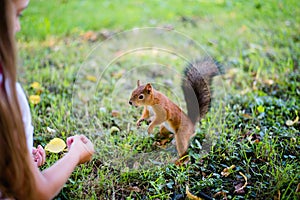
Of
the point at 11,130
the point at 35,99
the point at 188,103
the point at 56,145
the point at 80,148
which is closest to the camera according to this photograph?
the point at 11,130

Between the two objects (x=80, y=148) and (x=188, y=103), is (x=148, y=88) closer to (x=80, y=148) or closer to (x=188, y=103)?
(x=188, y=103)

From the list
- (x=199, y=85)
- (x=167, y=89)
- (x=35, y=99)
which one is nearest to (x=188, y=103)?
(x=199, y=85)

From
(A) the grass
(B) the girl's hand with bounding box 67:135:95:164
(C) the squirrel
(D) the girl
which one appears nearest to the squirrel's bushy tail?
(C) the squirrel

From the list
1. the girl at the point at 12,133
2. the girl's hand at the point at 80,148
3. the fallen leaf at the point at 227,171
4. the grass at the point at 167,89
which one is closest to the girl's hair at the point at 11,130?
the girl at the point at 12,133

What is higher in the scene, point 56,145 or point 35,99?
point 35,99

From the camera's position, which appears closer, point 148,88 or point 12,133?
point 12,133

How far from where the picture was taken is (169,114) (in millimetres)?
2262

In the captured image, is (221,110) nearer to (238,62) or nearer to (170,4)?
(238,62)

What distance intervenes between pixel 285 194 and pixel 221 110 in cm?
87

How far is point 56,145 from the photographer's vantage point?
7.73 ft

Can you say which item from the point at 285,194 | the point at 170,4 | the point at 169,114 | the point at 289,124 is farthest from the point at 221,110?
the point at 170,4

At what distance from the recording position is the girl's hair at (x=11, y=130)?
1482mm

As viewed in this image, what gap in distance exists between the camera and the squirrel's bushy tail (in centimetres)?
235

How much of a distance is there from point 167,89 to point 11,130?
1.63 m
